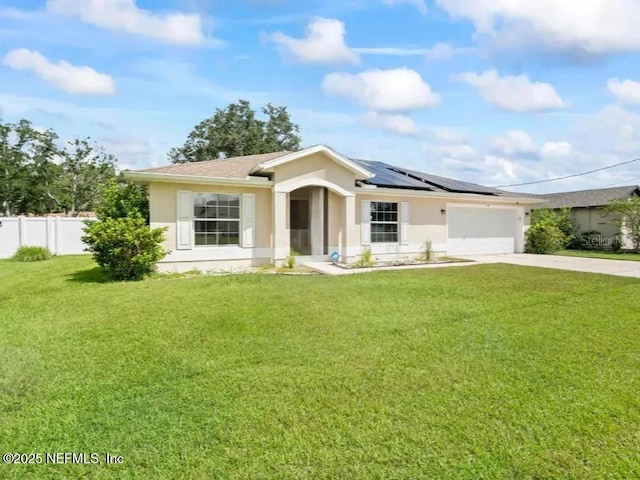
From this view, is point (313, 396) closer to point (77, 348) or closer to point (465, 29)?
→ point (77, 348)

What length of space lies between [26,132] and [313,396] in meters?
41.5

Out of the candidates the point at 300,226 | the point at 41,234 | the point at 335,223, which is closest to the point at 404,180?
the point at 335,223

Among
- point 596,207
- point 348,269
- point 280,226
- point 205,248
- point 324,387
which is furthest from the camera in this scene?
point 596,207

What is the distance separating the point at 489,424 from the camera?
3514 millimetres

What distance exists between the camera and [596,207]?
25.2 m

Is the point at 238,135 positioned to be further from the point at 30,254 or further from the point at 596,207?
the point at 596,207

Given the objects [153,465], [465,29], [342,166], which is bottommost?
[153,465]

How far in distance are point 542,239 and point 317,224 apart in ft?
42.5

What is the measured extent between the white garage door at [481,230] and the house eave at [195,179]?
949 cm

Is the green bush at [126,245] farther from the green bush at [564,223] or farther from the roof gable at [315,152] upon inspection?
the green bush at [564,223]

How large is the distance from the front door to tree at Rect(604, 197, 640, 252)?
18939 millimetres

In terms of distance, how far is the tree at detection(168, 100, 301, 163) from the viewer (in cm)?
3456

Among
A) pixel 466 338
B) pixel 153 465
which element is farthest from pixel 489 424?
pixel 153 465

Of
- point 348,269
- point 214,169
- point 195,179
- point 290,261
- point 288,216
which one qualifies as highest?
point 214,169
